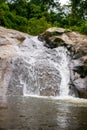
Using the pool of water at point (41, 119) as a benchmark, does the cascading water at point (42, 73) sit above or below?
above

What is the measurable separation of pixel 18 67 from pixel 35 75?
118 cm

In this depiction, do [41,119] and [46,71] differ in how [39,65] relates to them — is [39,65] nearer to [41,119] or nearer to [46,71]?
[46,71]

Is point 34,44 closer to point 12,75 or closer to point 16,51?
point 16,51

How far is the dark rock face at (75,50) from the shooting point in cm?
2309

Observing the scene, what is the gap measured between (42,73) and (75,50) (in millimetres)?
3806

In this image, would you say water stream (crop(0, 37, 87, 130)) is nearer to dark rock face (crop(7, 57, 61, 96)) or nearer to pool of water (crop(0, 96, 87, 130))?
dark rock face (crop(7, 57, 61, 96))

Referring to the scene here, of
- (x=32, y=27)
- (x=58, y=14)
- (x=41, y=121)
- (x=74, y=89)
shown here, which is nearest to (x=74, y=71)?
(x=74, y=89)

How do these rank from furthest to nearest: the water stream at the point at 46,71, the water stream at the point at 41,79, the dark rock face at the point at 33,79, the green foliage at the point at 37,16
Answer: the green foliage at the point at 37,16, the water stream at the point at 46,71, the dark rock face at the point at 33,79, the water stream at the point at 41,79

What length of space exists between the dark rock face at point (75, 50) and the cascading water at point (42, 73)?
482 millimetres

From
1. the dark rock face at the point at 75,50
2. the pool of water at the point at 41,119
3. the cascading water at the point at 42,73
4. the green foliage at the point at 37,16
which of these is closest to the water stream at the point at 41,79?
the cascading water at the point at 42,73

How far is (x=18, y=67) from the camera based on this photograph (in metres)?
23.5

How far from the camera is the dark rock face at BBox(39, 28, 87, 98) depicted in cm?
2309

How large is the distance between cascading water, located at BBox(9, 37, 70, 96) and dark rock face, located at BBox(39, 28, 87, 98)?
482 millimetres

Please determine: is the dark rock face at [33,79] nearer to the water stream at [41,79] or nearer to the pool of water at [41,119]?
the water stream at [41,79]
